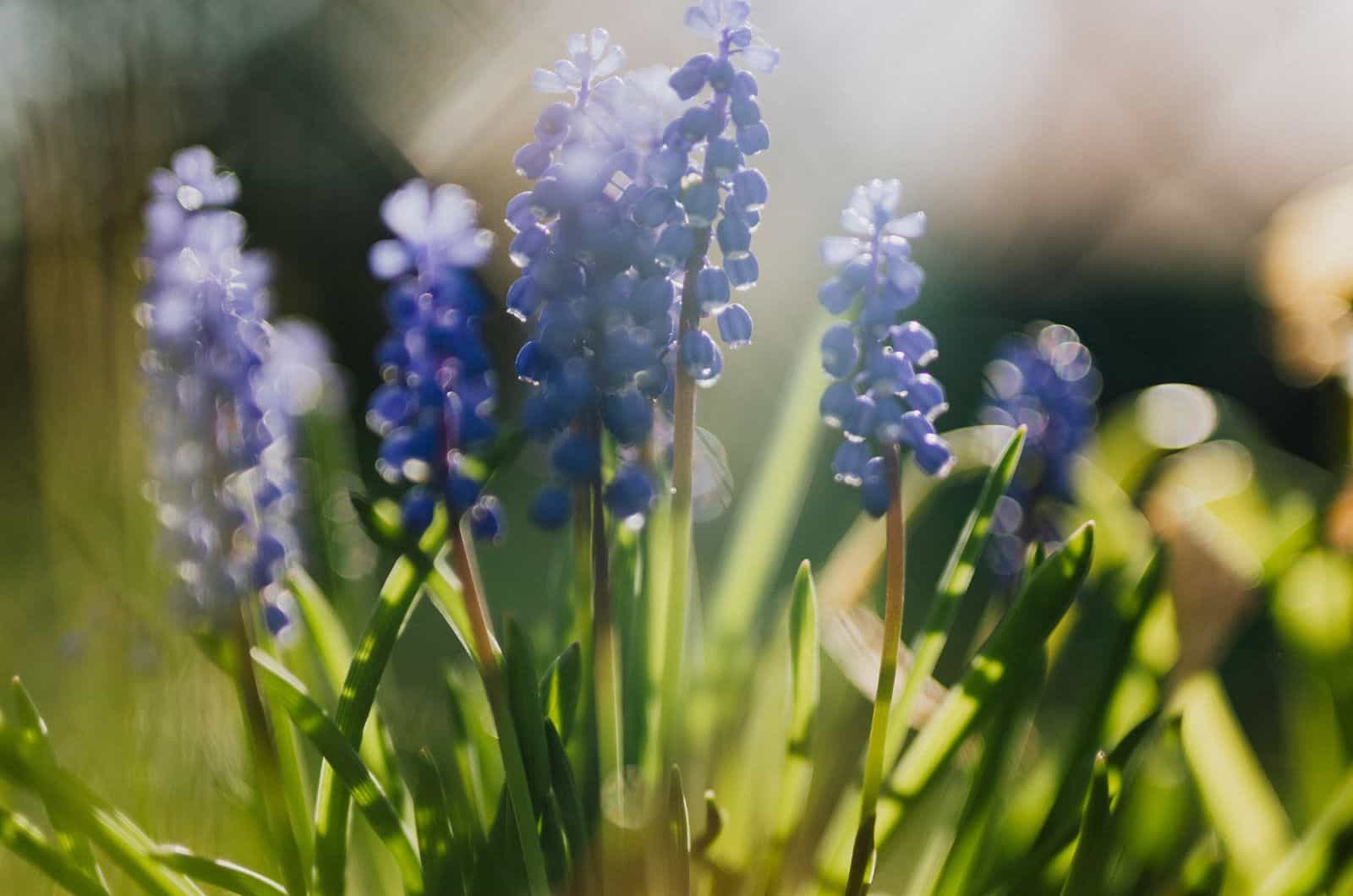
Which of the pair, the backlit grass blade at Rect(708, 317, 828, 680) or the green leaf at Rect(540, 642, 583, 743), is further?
the backlit grass blade at Rect(708, 317, 828, 680)

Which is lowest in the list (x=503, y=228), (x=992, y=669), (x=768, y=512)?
(x=503, y=228)

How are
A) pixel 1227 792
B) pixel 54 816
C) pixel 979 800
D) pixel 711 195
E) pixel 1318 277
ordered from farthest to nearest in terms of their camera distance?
pixel 1318 277 → pixel 1227 792 → pixel 979 800 → pixel 54 816 → pixel 711 195

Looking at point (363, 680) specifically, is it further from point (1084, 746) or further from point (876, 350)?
point (1084, 746)

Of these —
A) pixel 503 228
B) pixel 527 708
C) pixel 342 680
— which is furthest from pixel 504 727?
pixel 503 228

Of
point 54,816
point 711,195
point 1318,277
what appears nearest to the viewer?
point 711,195

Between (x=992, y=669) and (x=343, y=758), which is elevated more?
(x=992, y=669)

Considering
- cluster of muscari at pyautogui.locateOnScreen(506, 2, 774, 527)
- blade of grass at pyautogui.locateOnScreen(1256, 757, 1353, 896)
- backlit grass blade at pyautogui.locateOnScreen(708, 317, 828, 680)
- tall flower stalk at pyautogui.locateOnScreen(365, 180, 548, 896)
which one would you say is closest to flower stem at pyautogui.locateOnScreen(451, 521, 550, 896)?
tall flower stalk at pyautogui.locateOnScreen(365, 180, 548, 896)

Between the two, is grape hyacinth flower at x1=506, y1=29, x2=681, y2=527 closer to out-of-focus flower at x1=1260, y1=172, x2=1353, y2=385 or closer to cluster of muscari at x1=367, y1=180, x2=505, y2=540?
cluster of muscari at x1=367, y1=180, x2=505, y2=540
